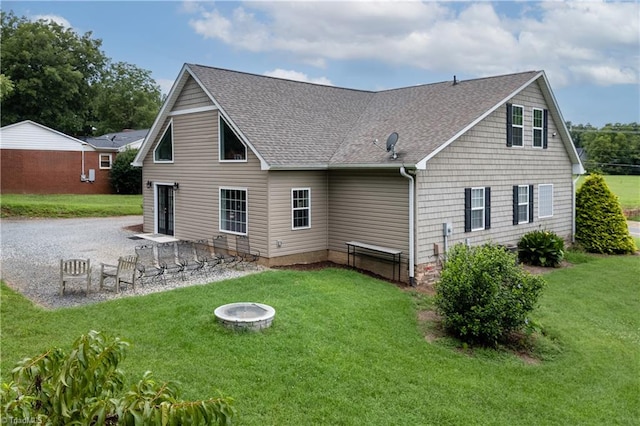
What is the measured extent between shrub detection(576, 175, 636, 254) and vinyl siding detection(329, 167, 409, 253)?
1063 centimetres

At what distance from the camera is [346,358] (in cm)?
789

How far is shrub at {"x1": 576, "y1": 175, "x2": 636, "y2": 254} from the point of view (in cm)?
1986

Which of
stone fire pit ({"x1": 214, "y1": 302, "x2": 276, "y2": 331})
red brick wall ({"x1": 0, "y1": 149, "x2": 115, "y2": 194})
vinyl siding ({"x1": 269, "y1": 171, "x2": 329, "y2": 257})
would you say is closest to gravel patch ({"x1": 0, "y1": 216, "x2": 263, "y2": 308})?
vinyl siding ({"x1": 269, "y1": 171, "x2": 329, "y2": 257})

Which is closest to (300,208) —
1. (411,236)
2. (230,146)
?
(230,146)

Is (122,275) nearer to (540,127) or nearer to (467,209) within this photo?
(467,209)

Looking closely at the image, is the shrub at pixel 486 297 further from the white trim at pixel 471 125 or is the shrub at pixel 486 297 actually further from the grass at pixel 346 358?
the white trim at pixel 471 125

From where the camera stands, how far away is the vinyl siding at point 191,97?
1647 cm

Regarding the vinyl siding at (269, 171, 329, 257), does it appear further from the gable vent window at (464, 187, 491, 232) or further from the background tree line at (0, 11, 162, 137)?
the background tree line at (0, 11, 162, 137)

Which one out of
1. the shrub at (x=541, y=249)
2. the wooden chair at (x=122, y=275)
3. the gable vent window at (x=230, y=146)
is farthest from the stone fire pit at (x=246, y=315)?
the shrub at (x=541, y=249)

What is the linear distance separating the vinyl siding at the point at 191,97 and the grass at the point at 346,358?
7.26m

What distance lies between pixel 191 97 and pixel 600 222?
16.6 m

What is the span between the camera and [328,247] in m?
16.0

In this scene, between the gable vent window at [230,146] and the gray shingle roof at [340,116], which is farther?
the gable vent window at [230,146]

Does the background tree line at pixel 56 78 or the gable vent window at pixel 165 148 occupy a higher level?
the background tree line at pixel 56 78
